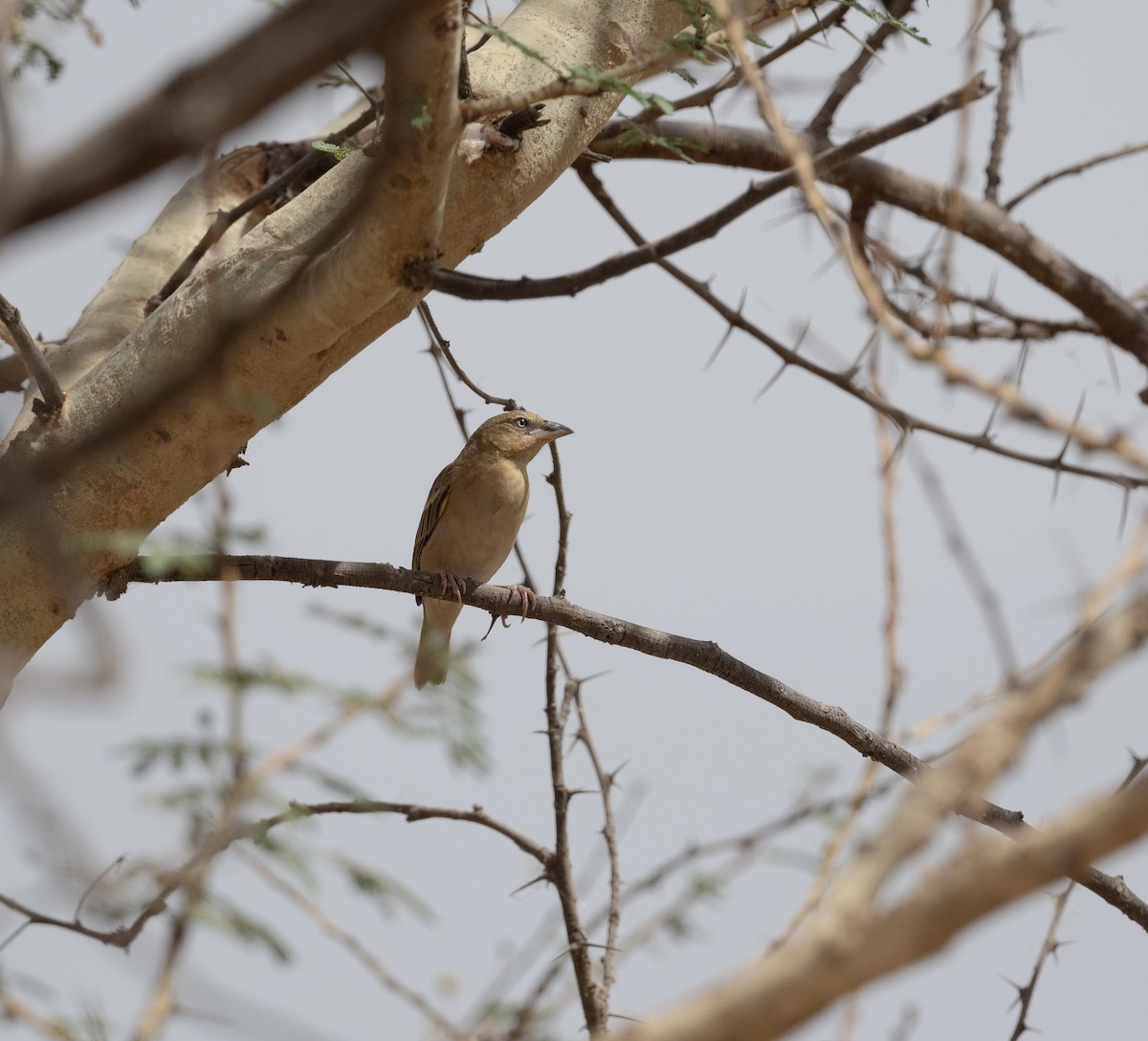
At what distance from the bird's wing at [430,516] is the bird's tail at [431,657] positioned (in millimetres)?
344

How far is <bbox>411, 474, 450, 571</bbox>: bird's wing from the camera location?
6402mm

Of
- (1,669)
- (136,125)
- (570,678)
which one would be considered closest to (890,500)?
(136,125)

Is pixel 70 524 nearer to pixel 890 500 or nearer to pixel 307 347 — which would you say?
pixel 307 347

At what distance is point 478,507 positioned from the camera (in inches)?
243

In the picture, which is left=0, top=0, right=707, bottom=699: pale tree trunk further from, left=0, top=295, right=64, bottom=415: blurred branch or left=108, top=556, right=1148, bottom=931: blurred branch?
left=108, top=556, right=1148, bottom=931: blurred branch

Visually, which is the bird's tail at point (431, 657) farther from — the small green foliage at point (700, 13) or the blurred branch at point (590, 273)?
the small green foliage at point (700, 13)

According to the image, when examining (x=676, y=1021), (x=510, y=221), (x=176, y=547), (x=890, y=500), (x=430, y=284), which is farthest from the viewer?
(x=510, y=221)

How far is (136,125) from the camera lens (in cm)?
86

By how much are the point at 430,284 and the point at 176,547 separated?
0.77 meters

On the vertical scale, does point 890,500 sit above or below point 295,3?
above

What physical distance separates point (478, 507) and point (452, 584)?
1.77m

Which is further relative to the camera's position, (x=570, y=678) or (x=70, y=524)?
(x=570, y=678)

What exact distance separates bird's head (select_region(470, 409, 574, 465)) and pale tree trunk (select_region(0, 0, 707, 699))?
3.04m

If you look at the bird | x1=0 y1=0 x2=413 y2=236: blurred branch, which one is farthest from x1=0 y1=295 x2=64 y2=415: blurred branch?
the bird
